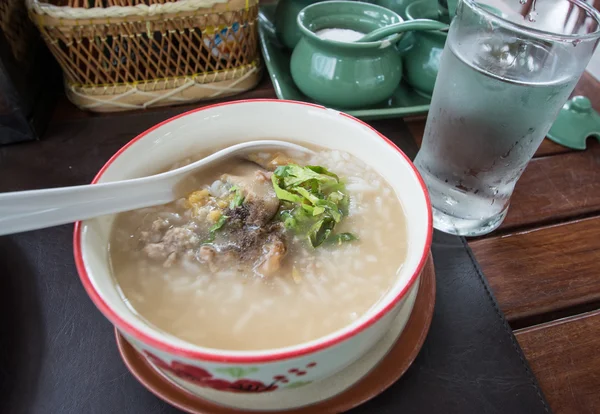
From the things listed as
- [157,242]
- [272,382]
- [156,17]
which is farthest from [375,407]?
[156,17]

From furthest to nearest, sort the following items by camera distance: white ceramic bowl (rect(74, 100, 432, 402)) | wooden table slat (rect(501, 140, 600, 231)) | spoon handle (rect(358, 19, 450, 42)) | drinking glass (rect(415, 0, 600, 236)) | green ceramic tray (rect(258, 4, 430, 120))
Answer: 1. green ceramic tray (rect(258, 4, 430, 120))
2. spoon handle (rect(358, 19, 450, 42))
3. wooden table slat (rect(501, 140, 600, 231))
4. drinking glass (rect(415, 0, 600, 236))
5. white ceramic bowl (rect(74, 100, 432, 402))

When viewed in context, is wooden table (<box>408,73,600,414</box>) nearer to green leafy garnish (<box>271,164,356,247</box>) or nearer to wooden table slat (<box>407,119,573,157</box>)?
wooden table slat (<box>407,119,573,157</box>)

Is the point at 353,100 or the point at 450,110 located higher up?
the point at 450,110

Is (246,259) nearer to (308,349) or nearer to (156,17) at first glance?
(308,349)

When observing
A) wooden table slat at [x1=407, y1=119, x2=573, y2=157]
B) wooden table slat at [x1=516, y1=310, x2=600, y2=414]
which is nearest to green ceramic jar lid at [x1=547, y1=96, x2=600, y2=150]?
wooden table slat at [x1=407, y1=119, x2=573, y2=157]

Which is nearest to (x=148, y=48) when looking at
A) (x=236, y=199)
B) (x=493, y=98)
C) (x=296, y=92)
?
(x=296, y=92)

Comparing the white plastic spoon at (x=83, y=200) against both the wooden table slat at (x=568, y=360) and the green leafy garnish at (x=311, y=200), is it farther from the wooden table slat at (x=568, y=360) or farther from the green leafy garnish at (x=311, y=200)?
the wooden table slat at (x=568, y=360)
